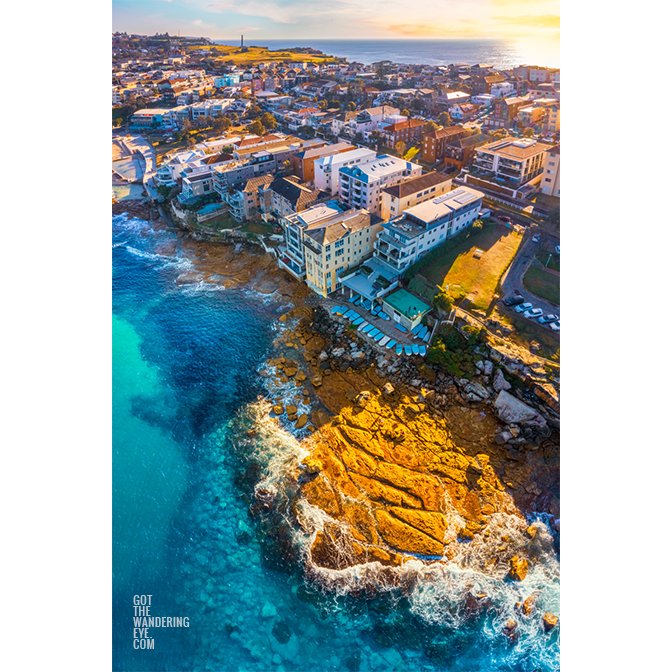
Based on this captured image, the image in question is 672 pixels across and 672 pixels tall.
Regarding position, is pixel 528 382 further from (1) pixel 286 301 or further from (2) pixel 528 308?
(1) pixel 286 301

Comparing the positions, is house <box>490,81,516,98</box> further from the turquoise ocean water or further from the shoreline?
the turquoise ocean water

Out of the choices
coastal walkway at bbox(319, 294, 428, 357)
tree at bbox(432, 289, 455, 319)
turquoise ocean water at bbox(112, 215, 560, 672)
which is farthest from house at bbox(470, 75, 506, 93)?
turquoise ocean water at bbox(112, 215, 560, 672)

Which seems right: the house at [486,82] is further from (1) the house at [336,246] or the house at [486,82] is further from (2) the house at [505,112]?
(1) the house at [336,246]

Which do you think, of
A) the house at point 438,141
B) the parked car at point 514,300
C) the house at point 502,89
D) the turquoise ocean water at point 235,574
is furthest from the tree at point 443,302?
the house at point 502,89

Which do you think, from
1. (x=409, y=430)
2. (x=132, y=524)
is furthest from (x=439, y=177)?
(x=132, y=524)

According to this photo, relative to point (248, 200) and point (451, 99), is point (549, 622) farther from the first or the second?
point (451, 99)

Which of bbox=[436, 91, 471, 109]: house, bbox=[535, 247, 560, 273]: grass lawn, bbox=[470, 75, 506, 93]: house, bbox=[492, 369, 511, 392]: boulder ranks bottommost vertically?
bbox=[492, 369, 511, 392]: boulder
